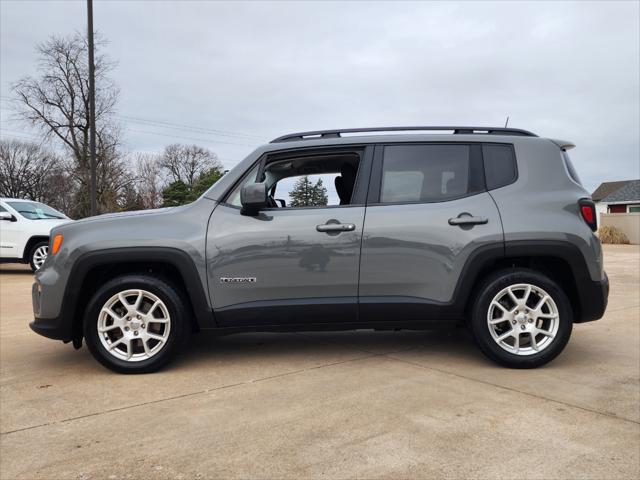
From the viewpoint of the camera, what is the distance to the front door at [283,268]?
4.01 metres

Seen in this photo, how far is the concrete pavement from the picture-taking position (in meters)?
→ 2.50

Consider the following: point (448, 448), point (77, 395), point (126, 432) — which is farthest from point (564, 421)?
point (77, 395)

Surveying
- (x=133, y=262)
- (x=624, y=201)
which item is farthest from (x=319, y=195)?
(x=624, y=201)

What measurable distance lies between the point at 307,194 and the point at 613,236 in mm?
25800

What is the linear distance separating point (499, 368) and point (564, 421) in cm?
109

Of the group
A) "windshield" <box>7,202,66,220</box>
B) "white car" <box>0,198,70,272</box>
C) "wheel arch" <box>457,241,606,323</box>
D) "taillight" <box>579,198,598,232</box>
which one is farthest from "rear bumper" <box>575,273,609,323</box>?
"windshield" <box>7,202,66,220</box>

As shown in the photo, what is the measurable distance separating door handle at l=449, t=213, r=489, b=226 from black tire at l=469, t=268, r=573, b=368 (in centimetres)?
44

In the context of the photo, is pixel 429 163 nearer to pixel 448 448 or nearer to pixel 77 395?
pixel 448 448

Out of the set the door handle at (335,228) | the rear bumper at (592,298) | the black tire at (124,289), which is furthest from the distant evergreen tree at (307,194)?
the rear bumper at (592,298)

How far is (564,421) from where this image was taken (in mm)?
2986

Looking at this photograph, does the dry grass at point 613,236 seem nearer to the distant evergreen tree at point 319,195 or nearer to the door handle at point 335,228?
the distant evergreen tree at point 319,195

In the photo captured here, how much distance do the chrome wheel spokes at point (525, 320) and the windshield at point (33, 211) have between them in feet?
33.7

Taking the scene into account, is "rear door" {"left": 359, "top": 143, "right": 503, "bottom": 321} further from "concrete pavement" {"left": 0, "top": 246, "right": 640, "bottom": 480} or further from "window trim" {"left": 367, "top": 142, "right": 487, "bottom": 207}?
"concrete pavement" {"left": 0, "top": 246, "right": 640, "bottom": 480}

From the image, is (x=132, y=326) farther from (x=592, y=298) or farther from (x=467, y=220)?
(x=592, y=298)
